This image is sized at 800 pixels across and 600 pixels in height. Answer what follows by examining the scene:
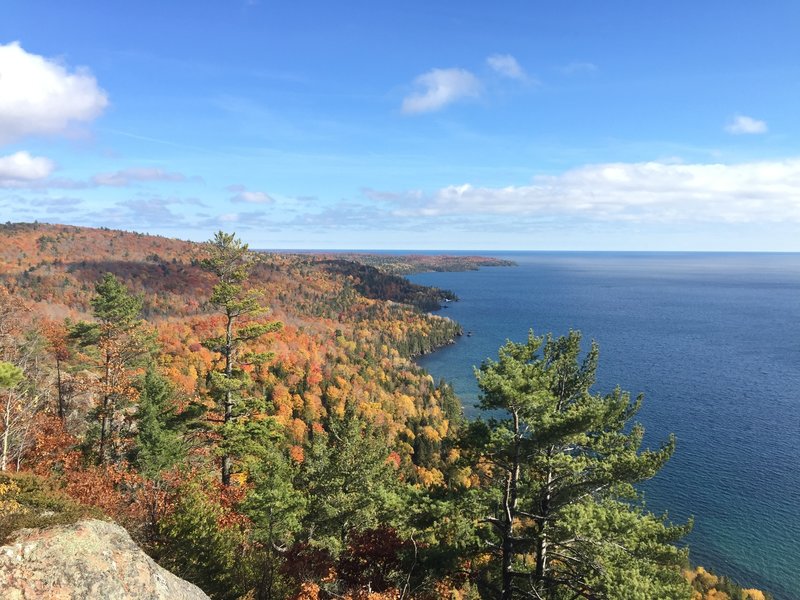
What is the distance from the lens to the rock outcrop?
9406mm

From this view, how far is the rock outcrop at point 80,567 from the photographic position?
9406 millimetres

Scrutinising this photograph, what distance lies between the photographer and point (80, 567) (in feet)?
33.1

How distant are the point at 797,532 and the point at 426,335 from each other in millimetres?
135333

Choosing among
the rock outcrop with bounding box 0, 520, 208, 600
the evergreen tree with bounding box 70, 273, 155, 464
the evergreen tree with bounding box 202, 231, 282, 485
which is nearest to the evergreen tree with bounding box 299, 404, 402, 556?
the evergreen tree with bounding box 202, 231, 282, 485

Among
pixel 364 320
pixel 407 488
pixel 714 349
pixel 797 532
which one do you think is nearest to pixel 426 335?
pixel 364 320

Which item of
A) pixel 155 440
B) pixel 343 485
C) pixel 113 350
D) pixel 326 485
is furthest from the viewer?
pixel 113 350

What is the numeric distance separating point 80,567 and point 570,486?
13883 mm

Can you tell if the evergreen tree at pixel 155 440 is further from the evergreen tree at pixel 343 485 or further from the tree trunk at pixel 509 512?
the tree trunk at pixel 509 512

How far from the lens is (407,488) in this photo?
63.7 ft

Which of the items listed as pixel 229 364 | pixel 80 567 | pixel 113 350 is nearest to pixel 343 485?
pixel 229 364

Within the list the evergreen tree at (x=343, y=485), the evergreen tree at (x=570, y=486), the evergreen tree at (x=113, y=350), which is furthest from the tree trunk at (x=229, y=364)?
the evergreen tree at (x=570, y=486)

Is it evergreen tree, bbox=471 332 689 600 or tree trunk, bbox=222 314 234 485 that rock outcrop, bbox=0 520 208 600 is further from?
tree trunk, bbox=222 314 234 485

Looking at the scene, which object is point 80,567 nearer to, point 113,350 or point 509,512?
point 509,512

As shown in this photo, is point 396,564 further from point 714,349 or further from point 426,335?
point 426,335
